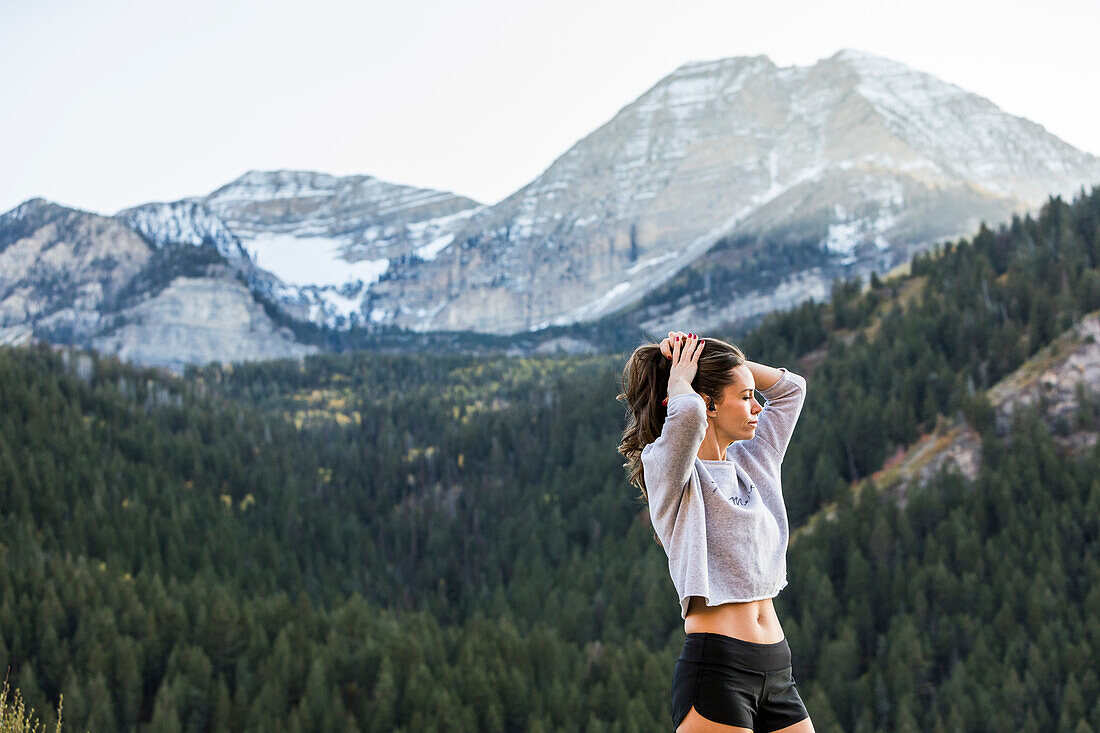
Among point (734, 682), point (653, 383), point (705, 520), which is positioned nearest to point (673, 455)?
point (705, 520)

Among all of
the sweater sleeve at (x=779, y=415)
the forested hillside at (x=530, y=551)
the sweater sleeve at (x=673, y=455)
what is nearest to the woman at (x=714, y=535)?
the sweater sleeve at (x=673, y=455)

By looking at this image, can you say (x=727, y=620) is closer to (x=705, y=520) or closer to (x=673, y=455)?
(x=705, y=520)

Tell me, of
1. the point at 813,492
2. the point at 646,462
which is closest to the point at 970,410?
the point at 813,492

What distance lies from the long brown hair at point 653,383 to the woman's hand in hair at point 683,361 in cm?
8

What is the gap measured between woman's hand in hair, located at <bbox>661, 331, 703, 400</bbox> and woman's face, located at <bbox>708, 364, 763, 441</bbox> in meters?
0.28

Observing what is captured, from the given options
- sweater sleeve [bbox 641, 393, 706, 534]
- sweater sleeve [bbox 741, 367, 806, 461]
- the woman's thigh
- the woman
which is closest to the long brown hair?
the woman

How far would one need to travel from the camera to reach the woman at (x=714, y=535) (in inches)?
207

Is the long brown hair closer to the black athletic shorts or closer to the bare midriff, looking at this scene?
the bare midriff

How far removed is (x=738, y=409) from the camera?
226 inches

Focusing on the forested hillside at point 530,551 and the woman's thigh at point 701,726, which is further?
the forested hillside at point 530,551

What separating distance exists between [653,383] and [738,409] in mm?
505

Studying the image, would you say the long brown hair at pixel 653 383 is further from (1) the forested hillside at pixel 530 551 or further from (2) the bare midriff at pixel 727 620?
(1) the forested hillside at pixel 530 551

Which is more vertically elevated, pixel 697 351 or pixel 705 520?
pixel 697 351

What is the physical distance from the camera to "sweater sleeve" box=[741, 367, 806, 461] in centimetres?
623
